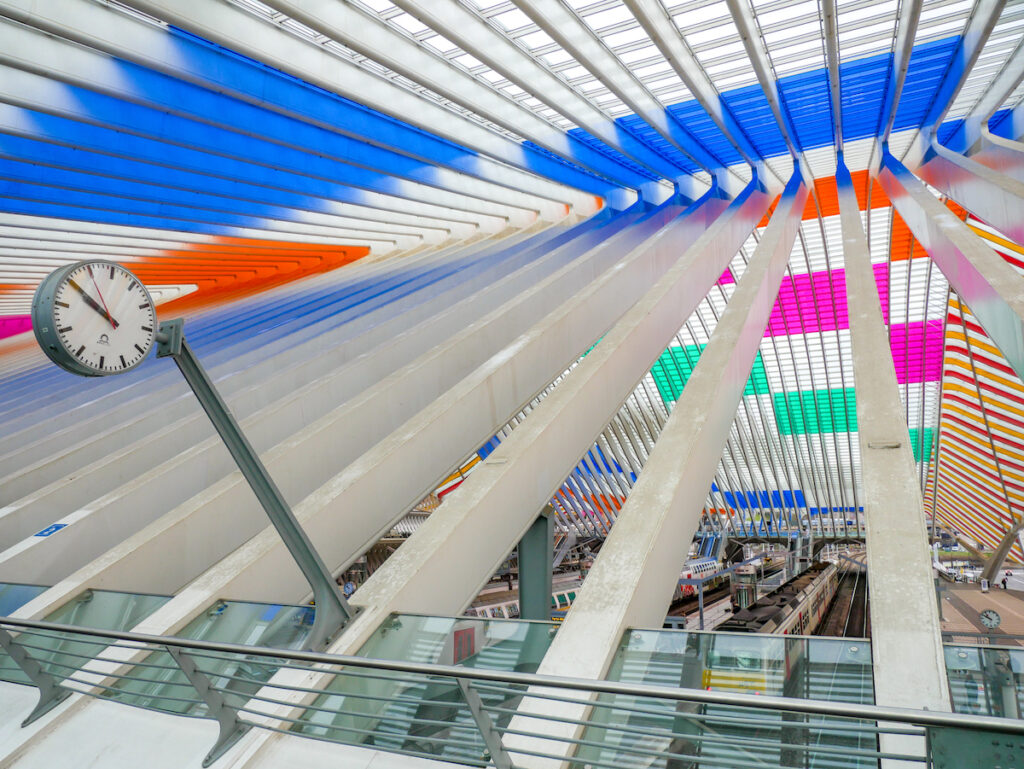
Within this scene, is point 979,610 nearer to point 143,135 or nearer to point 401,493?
point 401,493

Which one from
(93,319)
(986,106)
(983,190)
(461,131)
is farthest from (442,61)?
(986,106)

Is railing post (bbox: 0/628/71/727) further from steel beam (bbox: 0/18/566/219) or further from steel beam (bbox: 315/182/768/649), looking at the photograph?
steel beam (bbox: 0/18/566/219)

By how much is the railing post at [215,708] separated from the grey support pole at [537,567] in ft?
13.4

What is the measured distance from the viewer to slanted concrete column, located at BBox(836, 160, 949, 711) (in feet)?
12.9

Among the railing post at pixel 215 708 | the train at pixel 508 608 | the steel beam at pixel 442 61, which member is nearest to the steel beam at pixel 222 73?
the steel beam at pixel 442 61

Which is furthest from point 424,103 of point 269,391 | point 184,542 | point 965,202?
point 965,202

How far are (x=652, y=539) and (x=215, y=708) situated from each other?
11.1ft

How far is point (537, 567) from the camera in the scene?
801cm

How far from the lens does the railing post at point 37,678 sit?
4.35 meters

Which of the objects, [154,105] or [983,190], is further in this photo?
[983,190]

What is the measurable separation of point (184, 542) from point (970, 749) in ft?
20.9

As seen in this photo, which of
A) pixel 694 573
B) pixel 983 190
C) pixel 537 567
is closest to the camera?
pixel 537 567

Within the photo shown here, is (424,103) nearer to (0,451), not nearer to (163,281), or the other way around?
(0,451)

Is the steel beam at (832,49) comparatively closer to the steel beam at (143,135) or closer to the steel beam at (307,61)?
the steel beam at (307,61)
